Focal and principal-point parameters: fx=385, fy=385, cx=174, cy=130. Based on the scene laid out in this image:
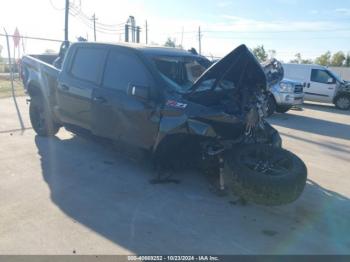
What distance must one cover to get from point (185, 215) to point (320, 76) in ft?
51.6

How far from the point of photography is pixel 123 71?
557 cm

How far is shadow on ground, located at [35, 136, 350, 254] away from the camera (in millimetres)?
3738

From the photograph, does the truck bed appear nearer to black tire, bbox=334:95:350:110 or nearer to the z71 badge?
the z71 badge

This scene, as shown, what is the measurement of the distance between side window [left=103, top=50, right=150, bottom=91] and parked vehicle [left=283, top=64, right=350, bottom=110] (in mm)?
14483

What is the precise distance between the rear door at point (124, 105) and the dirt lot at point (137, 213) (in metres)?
0.63

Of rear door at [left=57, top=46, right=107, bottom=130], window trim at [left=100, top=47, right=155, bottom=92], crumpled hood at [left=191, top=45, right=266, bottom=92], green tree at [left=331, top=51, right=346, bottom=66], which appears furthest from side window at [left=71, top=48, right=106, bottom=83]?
green tree at [left=331, top=51, right=346, bottom=66]

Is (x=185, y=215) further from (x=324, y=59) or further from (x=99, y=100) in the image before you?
(x=324, y=59)

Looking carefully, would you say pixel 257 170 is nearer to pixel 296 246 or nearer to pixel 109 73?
pixel 296 246

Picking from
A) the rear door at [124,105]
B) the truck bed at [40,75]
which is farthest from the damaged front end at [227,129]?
the truck bed at [40,75]

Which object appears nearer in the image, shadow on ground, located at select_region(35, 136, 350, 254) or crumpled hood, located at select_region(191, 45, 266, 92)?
shadow on ground, located at select_region(35, 136, 350, 254)

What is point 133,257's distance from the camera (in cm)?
343

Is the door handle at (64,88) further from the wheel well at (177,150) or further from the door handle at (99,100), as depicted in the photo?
the wheel well at (177,150)

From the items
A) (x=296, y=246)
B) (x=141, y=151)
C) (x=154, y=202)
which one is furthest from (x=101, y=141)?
(x=296, y=246)

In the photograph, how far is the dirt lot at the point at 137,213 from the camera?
3678 mm
